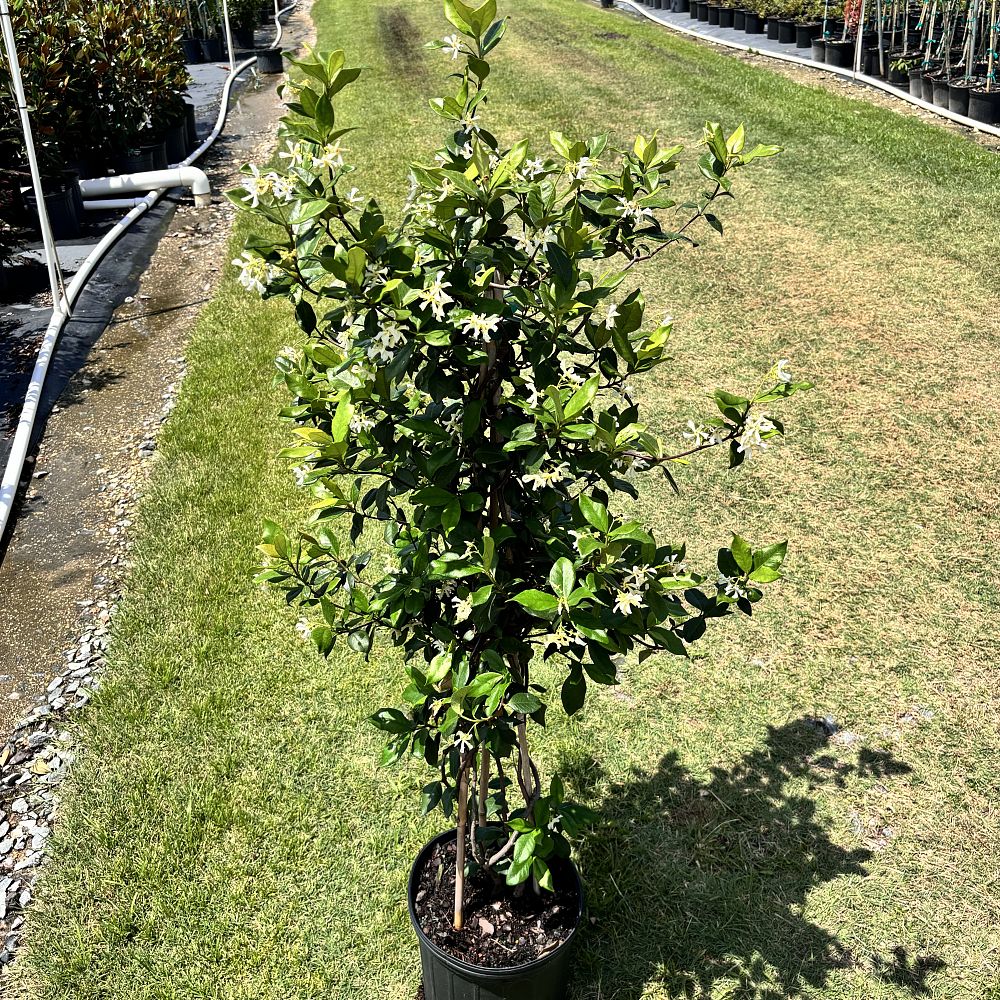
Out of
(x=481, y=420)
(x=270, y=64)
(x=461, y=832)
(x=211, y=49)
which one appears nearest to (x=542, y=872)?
(x=461, y=832)

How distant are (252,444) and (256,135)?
7839 millimetres

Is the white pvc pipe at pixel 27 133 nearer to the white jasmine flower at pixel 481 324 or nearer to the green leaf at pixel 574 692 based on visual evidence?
the white jasmine flower at pixel 481 324

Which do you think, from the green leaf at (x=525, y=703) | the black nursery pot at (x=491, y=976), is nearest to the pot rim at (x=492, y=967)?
the black nursery pot at (x=491, y=976)

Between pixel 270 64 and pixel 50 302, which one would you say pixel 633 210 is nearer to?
pixel 50 302

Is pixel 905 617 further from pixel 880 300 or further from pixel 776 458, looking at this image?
pixel 880 300

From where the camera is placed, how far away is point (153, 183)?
957cm

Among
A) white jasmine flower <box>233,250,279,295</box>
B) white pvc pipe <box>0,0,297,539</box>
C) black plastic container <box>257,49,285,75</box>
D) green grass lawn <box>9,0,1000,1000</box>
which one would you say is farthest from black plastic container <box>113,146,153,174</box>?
white jasmine flower <box>233,250,279,295</box>

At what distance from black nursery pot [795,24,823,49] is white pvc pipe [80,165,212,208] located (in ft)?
30.1

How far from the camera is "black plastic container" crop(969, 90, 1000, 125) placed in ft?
33.9

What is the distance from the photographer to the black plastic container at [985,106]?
10328 mm

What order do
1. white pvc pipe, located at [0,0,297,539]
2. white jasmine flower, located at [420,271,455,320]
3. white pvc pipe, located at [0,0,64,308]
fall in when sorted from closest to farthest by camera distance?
white jasmine flower, located at [420,271,455,320] → white pvc pipe, located at [0,0,297,539] → white pvc pipe, located at [0,0,64,308]

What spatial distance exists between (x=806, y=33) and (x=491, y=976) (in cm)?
1484

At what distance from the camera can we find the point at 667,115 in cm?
1169

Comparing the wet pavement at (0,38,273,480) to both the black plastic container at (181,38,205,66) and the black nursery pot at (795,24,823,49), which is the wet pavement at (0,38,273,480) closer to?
the black plastic container at (181,38,205,66)
